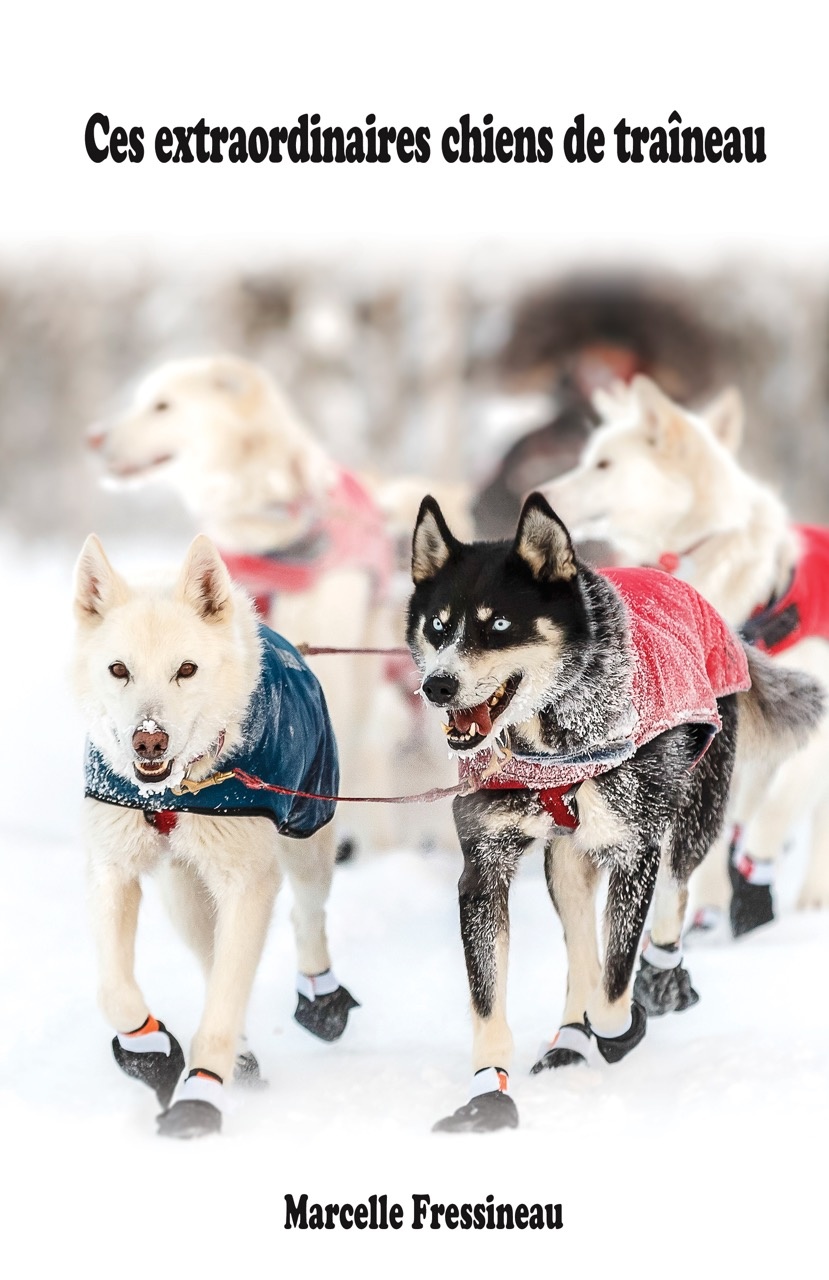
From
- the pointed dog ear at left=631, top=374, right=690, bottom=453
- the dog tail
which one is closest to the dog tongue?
the dog tail

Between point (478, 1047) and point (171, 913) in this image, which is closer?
point (478, 1047)

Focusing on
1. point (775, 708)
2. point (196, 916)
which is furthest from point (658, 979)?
point (196, 916)

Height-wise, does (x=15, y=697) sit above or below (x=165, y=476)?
below

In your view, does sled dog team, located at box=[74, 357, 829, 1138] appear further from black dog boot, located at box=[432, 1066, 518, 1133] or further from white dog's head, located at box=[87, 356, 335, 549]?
white dog's head, located at box=[87, 356, 335, 549]

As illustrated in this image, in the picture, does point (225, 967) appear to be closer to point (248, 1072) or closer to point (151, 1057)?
point (151, 1057)

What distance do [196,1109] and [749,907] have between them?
1777mm

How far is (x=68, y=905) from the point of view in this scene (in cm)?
377

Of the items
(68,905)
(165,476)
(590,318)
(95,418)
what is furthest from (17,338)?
(68,905)

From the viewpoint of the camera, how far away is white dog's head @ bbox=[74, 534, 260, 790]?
225 cm

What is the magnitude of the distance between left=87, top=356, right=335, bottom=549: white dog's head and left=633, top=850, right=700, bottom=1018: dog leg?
2.06 metres

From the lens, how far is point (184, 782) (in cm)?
237

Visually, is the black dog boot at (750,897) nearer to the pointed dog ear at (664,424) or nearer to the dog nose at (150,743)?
the pointed dog ear at (664,424)

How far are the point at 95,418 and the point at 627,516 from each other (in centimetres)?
255

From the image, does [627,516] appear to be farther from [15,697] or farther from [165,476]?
[15,697]
